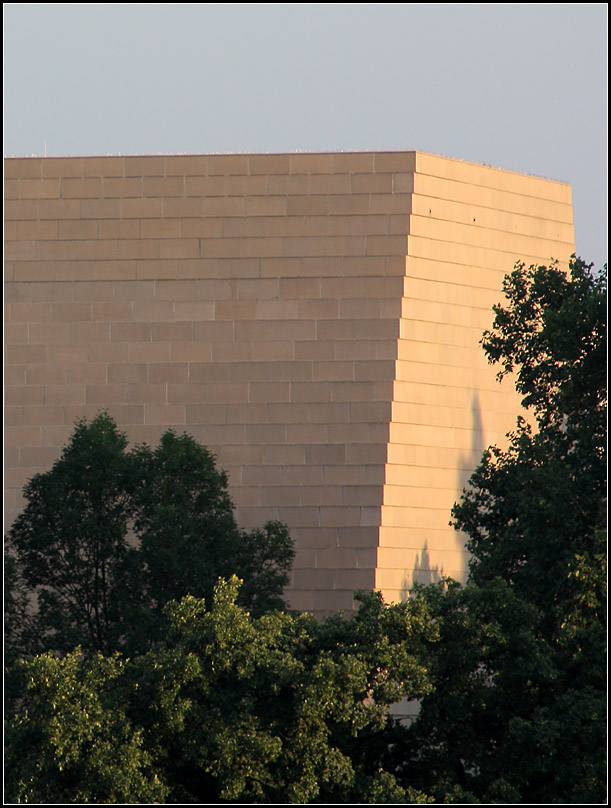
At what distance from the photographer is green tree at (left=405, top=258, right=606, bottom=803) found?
18.2 metres

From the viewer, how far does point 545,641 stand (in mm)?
19625

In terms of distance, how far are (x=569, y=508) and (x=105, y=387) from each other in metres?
16.6

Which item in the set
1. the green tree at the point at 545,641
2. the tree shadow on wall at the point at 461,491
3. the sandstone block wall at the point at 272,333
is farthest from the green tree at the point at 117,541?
the green tree at the point at 545,641

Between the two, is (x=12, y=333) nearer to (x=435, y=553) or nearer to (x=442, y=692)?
(x=435, y=553)

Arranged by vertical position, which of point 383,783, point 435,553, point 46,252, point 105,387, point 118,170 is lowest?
point 383,783

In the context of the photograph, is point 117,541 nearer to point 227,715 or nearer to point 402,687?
point 227,715

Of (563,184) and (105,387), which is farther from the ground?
(563,184)

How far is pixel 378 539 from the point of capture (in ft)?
104

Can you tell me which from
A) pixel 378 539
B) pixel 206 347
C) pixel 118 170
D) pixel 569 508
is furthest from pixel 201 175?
pixel 569 508

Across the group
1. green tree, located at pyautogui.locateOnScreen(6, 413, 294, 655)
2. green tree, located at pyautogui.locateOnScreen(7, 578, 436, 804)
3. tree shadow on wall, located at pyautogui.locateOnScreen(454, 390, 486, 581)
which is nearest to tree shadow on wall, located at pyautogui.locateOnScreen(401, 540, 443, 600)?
tree shadow on wall, located at pyautogui.locateOnScreen(454, 390, 486, 581)

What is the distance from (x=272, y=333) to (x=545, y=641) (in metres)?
14.6

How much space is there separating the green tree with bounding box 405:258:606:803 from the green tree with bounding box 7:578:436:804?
0.68 m

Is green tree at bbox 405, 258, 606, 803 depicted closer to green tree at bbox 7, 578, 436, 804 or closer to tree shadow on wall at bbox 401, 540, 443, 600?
green tree at bbox 7, 578, 436, 804

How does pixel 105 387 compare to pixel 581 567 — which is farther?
pixel 105 387
